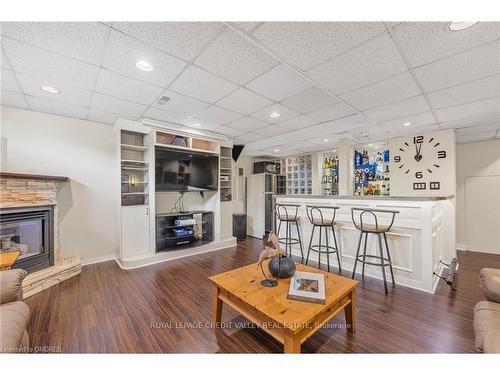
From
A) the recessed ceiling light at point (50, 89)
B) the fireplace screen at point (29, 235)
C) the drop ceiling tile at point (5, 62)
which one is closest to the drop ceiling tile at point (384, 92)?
the drop ceiling tile at point (5, 62)

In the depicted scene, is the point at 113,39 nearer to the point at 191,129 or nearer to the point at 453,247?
the point at 191,129

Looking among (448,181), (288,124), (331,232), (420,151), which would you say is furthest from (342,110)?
(448,181)

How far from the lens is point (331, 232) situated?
352 cm

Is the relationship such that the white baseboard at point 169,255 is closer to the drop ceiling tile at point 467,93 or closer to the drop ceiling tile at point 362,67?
the drop ceiling tile at point 362,67

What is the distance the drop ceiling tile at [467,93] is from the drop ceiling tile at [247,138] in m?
2.92

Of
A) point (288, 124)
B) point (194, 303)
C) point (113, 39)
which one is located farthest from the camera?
point (288, 124)

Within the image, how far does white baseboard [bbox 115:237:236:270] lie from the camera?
11.2 ft

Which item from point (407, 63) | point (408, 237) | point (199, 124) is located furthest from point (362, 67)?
point (199, 124)

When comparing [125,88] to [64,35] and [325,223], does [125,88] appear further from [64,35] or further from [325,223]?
[325,223]

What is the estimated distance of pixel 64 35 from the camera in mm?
1593

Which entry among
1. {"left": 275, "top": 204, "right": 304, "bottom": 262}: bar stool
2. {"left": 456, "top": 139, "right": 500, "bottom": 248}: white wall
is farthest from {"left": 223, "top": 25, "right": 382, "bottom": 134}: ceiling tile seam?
{"left": 456, "top": 139, "right": 500, "bottom": 248}: white wall

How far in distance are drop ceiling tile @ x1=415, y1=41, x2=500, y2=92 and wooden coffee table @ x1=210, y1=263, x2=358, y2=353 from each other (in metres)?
2.18
